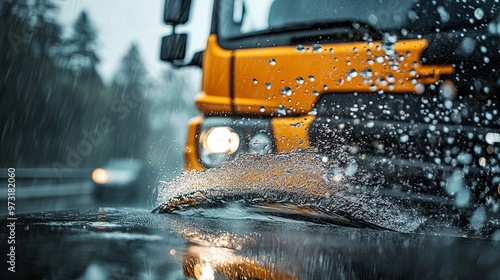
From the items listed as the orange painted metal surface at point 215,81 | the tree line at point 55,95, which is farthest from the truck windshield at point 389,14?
the tree line at point 55,95

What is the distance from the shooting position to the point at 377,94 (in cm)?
292

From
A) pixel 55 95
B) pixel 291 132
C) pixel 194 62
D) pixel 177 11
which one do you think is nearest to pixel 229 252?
pixel 291 132

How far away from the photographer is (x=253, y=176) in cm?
242

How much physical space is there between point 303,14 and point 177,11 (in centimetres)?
78

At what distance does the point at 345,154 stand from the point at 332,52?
58cm

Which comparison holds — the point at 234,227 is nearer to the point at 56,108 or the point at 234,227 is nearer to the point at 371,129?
the point at 371,129

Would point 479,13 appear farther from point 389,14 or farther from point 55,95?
point 55,95

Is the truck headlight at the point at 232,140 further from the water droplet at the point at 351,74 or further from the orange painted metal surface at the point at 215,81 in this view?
the water droplet at the point at 351,74

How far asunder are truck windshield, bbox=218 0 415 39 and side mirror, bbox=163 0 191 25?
243 millimetres

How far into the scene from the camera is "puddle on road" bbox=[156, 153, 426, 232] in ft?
6.64

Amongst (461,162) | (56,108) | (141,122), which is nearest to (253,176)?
(461,162)

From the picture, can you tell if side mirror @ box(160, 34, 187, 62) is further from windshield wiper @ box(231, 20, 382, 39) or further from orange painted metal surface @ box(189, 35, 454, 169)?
windshield wiper @ box(231, 20, 382, 39)

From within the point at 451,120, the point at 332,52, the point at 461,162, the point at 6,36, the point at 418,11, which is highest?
the point at 6,36

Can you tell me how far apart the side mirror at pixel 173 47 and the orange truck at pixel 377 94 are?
1.36 ft
